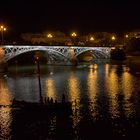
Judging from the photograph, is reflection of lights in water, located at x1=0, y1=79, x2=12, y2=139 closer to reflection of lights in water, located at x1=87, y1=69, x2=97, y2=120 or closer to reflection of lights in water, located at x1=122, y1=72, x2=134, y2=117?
reflection of lights in water, located at x1=87, y1=69, x2=97, y2=120

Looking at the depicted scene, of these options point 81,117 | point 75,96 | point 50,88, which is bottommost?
point 81,117

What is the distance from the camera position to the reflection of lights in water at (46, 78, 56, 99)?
5184 cm

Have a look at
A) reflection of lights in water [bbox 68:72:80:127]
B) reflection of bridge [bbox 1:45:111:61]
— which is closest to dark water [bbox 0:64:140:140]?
reflection of lights in water [bbox 68:72:80:127]

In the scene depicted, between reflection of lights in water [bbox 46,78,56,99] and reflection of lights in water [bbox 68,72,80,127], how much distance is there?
8.40 feet

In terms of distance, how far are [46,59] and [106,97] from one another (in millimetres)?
80672

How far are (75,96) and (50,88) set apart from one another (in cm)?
912

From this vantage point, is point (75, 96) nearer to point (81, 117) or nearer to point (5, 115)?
point (81, 117)

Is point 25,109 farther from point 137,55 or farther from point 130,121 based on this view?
point 137,55

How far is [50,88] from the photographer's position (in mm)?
58719

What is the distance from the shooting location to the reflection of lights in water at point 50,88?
5184 centimetres

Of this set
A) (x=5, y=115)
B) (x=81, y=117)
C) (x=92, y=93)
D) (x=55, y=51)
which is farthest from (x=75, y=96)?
(x=55, y=51)

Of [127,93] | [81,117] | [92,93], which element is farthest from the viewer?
[92,93]

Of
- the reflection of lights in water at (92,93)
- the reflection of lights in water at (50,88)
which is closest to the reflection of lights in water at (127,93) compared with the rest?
the reflection of lights in water at (92,93)

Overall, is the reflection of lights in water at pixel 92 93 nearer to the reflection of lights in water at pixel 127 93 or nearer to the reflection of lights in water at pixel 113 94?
the reflection of lights in water at pixel 113 94
